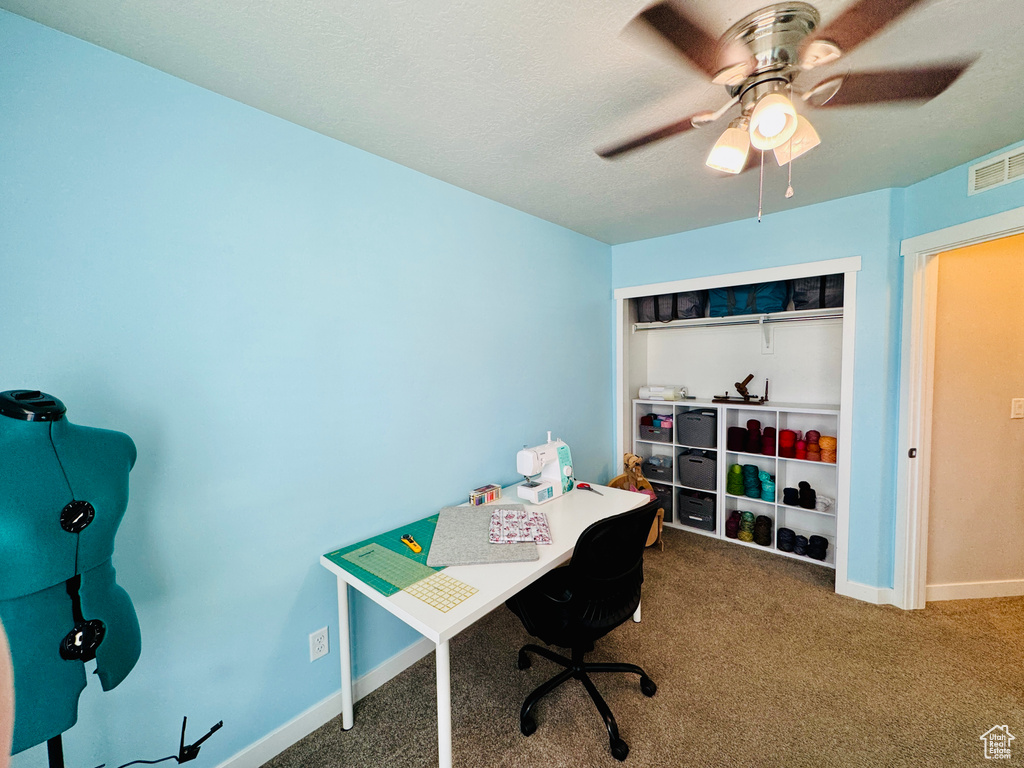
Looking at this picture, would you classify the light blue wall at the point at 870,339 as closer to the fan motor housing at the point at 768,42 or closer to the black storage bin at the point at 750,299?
the black storage bin at the point at 750,299

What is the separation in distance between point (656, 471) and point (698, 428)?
57 centimetres

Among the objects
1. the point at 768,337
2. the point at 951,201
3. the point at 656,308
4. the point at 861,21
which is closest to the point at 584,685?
the point at 861,21

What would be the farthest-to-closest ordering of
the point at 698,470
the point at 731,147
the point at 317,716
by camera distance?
1. the point at 698,470
2. the point at 317,716
3. the point at 731,147

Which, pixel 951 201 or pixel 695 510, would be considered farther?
pixel 695 510

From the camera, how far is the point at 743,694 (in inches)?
72.4

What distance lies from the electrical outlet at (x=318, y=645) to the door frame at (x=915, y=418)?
3.15 metres

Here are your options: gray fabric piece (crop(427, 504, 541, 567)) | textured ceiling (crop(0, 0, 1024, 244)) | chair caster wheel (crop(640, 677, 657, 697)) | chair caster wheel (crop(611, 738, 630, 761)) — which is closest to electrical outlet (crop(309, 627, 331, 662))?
gray fabric piece (crop(427, 504, 541, 567))

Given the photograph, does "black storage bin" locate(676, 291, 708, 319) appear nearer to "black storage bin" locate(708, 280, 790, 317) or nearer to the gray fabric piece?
"black storage bin" locate(708, 280, 790, 317)

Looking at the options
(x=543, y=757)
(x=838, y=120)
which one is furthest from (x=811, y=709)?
(x=838, y=120)

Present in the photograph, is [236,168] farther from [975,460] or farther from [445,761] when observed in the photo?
[975,460]

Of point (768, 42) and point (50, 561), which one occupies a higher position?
point (768, 42)

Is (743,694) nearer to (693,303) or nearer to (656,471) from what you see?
(656,471)

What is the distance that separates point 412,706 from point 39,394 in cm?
178

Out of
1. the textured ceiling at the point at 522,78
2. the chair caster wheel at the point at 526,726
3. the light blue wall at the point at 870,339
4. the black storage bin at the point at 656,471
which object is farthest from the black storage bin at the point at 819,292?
the chair caster wheel at the point at 526,726
